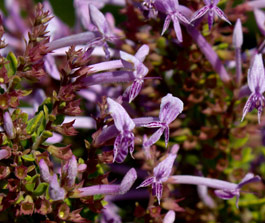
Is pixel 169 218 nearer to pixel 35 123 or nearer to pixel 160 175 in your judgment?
pixel 160 175

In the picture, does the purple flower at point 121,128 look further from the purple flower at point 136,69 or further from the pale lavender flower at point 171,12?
the pale lavender flower at point 171,12

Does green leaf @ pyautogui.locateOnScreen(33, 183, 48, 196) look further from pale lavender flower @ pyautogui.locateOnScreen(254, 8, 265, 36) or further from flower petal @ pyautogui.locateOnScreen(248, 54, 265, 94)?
pale lavender flower @ pyautogui.locateOnScreen(254, 8, 265, 36)

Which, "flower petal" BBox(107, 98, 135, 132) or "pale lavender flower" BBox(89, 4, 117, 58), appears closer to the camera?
"flower petal" BBox(107, 98, 135, 132)

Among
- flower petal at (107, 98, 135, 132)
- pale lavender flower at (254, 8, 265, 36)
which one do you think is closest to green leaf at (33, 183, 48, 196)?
flower petal at (107, 98, 135, 132)

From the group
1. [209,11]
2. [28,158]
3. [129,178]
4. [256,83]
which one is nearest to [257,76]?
[256,83]

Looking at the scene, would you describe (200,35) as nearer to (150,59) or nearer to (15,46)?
(150,59)
